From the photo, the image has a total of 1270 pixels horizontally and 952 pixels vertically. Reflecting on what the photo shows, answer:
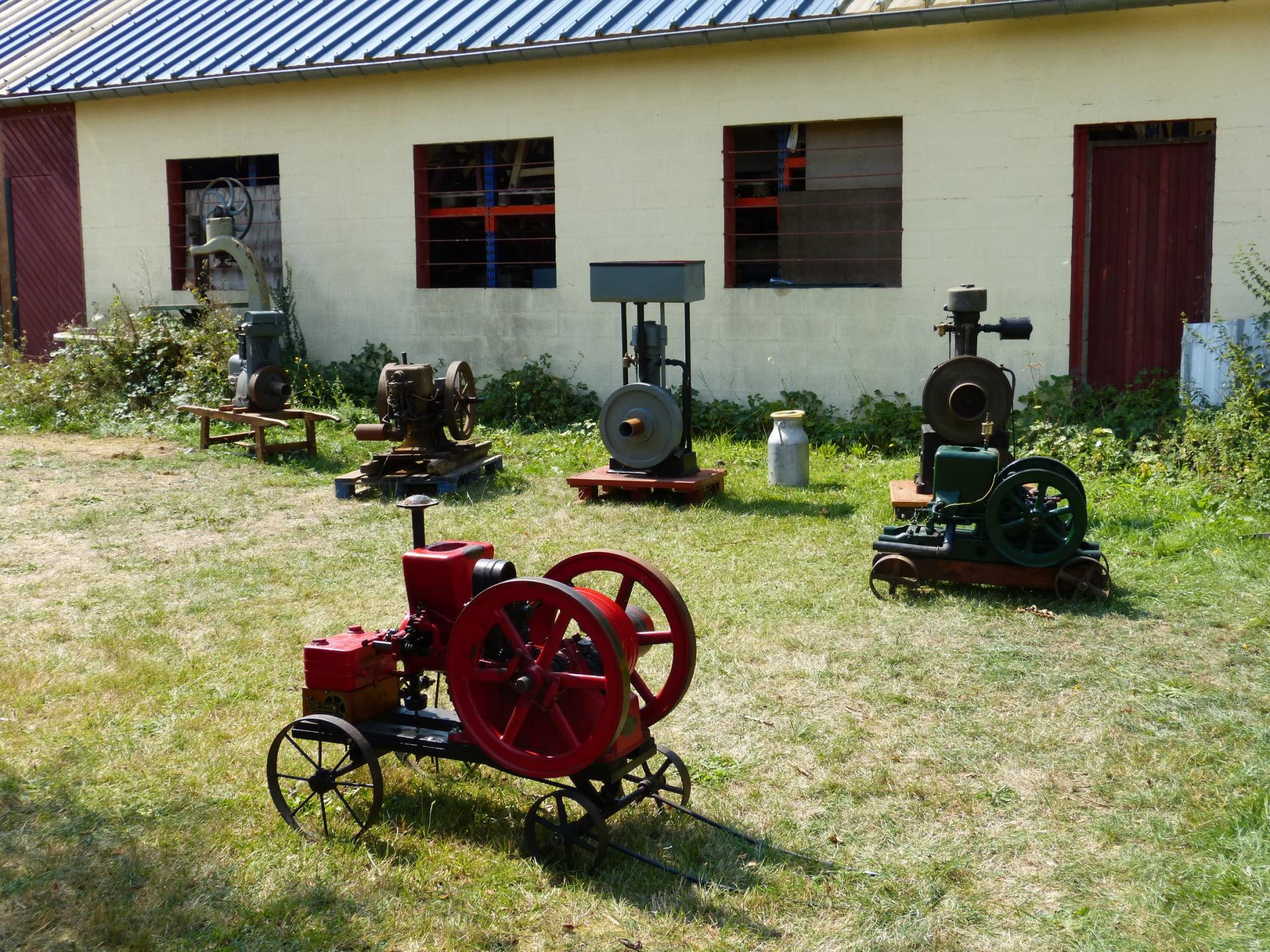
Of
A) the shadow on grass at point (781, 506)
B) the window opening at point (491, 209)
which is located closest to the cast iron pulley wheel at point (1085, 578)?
the shadow on grass at point (781, 506)

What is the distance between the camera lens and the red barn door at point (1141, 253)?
10562mm

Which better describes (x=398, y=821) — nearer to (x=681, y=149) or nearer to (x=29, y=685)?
(x=29, y=685)

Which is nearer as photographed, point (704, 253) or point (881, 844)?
point (881, 844)

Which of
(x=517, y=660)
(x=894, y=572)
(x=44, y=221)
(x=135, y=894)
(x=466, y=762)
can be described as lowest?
(x=135, y=894)

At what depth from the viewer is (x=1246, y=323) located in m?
9.52

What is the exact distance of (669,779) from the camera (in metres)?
4.62

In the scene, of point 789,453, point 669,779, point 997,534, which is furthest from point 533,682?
point 789,453

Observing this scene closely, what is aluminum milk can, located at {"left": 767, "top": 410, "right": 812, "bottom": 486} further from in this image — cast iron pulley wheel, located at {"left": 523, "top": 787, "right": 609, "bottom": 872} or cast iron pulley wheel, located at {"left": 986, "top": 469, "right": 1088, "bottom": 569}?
cast iron pulley wheel, located at {"left": 523, "top": 787, "right": 609, "bottom": 872}

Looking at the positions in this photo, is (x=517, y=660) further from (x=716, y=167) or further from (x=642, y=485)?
(x=716, y=167)

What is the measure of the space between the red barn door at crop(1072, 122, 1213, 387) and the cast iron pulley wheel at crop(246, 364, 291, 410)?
22.5ft

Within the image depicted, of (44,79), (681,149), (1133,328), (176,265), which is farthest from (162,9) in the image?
(1133,328)

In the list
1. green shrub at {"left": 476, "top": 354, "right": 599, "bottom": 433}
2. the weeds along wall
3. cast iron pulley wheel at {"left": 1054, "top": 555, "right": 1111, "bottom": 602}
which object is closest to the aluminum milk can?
the weeds along wall

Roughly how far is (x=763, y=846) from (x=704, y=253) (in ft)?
28.9

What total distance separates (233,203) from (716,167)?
20.1 ft
